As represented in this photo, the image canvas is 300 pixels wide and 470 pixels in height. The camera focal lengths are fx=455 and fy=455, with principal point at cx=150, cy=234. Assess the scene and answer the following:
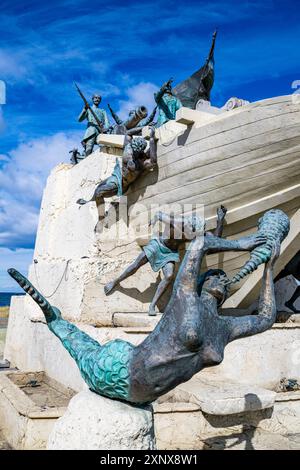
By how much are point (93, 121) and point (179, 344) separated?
691cm

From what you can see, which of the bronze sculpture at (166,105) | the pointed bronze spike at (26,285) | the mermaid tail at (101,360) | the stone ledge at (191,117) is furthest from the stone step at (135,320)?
→ the bronze sculpture at (166,105)

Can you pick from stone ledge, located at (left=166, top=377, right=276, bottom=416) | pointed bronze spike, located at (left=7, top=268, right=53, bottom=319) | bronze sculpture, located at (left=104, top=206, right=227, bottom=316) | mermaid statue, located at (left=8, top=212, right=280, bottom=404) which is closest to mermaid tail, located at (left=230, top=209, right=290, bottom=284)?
mermaid statue, located at (left=8, top=212, right=280, bottom=404)

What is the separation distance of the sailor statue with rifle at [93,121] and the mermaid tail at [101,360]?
6.25 metres

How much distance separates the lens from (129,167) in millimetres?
5469

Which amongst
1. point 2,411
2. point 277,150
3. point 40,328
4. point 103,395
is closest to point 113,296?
point 40,328

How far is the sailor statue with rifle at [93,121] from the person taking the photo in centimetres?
810

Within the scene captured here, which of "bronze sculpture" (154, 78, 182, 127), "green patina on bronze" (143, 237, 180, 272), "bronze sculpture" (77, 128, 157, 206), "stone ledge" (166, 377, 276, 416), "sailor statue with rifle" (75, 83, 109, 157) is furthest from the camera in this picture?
"sailor statue with rifle" (75, 83, 109, 157)

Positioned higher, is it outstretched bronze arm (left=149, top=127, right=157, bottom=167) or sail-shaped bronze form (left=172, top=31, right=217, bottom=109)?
sail-shaped bronze form (left=172, top=31, right=217, bottom=109)

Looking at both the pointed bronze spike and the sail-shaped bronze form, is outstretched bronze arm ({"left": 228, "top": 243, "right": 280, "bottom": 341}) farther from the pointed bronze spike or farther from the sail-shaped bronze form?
the sail-shaped bronze form

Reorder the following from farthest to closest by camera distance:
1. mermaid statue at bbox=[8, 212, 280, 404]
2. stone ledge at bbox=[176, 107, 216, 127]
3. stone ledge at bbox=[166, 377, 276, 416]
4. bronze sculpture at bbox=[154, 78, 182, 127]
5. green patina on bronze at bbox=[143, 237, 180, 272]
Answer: bronze sculpture at bbox=[154, 78, 182, 127] → green patina on bronze at bbox=[143, 237, 180, 272] → stone ledge at bbox=[176, 107, 216, 127] → stone ledge at bbox=[166, 377, 276, 416] → mermaid statue at bbox=[8, 212, 280, 404]

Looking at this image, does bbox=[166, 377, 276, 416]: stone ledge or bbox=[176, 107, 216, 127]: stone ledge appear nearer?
bbox=[166, 377, 276, 416]: stone ledge

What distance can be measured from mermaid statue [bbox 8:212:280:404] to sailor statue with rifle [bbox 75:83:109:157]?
6.34 meters

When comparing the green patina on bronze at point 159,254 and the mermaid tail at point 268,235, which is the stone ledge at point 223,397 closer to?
the mermaid tail at point 268,235

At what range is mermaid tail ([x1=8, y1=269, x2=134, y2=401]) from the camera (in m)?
1.92
